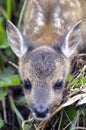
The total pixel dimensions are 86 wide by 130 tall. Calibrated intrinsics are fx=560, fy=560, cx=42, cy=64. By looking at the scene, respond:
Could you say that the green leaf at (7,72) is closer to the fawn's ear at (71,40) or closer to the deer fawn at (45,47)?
the deer fawn at (45,47)

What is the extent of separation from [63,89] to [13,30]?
33.4 inches

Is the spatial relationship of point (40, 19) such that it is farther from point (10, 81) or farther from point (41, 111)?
point (41, 111)

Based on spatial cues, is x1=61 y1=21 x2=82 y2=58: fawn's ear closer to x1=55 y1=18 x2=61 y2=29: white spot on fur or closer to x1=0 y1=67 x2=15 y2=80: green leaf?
x1=55 y1=18 x2=61 y2=29: white spot on fur

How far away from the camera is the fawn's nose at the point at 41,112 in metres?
5.29

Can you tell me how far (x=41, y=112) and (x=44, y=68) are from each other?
1.61ft

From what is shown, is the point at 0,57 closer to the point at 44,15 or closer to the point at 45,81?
the point at 44,15

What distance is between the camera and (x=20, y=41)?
600 cm

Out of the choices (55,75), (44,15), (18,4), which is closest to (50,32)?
(44,15)

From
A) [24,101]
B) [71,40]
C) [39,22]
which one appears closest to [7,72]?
[24,101]

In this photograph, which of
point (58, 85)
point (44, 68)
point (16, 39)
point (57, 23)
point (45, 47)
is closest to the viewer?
point (44, 68)

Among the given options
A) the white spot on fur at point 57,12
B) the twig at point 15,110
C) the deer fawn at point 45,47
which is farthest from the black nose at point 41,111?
the white spot on fur at point 57,12

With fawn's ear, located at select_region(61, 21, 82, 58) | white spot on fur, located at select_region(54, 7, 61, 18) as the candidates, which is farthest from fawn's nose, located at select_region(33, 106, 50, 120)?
white spot on fur, located at select_region(54, 7, 61, 18)

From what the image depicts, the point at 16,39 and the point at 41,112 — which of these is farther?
the point at 16,39

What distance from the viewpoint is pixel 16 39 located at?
6086mm
